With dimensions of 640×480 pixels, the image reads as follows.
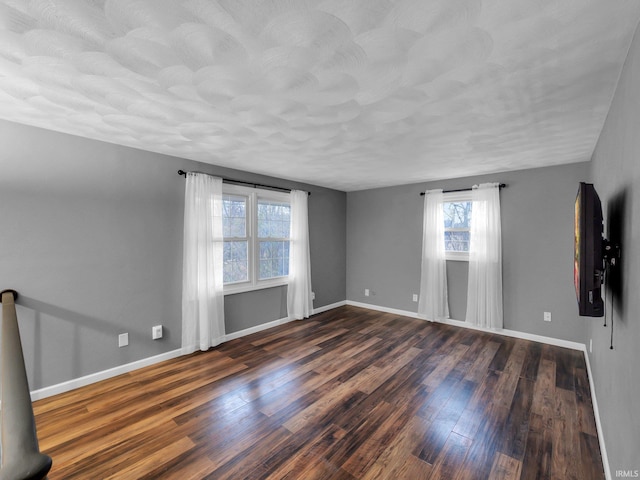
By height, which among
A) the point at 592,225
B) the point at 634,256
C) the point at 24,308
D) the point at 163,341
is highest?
the point at 592,225

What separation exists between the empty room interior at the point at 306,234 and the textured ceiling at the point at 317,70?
0.05 ft

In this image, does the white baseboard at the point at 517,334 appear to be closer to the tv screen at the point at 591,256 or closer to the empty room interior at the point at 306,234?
the empty room interior at the point at 306,234

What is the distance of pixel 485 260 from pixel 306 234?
2.73 m

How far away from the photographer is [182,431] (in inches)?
83.5

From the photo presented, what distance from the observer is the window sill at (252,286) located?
155 inches

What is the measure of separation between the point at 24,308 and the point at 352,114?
10.4 ft

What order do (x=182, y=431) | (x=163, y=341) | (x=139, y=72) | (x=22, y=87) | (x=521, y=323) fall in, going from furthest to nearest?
1. (x=521, y=323)
2. (x=163, y=341)
3. (x=182, y=431)
4. (x=22, y=87)
5. (x=139, y=72)

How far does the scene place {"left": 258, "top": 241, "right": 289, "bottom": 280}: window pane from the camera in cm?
443

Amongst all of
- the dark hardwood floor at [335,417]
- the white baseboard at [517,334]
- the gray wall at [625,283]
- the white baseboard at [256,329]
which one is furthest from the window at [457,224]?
the white baseboard at [256,329]

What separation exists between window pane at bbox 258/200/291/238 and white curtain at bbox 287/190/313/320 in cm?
11

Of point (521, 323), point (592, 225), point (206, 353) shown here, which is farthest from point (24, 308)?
point (521, 323)

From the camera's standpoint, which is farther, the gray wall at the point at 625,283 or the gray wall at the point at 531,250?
the gray wall at the point at 531,250

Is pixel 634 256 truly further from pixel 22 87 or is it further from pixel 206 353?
pixel 206 353

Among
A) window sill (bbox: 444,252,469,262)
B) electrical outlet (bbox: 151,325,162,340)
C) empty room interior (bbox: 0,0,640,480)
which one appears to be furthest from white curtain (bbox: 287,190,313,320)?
window sill (bbox: 444,252,469,262)
